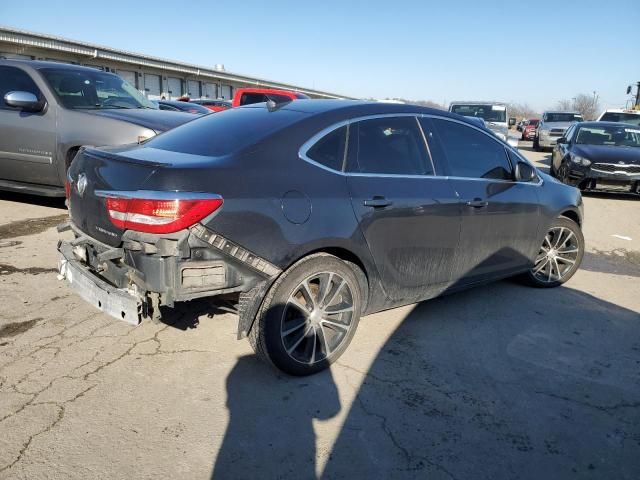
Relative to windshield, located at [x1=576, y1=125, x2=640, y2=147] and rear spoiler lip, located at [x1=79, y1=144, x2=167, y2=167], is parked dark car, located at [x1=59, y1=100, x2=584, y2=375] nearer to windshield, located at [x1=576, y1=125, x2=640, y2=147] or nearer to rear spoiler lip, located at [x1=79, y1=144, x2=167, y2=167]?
rear spoiler lip, located at [x1=79, y1=144, x2=167, y2=167]

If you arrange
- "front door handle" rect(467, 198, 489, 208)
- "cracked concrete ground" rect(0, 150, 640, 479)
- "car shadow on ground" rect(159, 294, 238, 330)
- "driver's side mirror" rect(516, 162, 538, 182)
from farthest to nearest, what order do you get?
1. "driver's side mirror" rect(516, 162, 538, 182)
2. "front door handle" rect(467, 198, 489, 208)
3. "car shadow on ground" rect(159, 294, 238, 330)
4. "cracked concrete ground" rect(0, 150, 640, 479)

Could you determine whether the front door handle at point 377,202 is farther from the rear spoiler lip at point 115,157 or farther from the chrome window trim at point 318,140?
the rear spoiler lip at point 115,157

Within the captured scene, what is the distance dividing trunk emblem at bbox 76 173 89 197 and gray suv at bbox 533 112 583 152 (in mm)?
20746

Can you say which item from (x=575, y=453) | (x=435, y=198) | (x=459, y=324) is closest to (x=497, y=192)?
(x=435, y=198)

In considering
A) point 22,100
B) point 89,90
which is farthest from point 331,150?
point 89,90

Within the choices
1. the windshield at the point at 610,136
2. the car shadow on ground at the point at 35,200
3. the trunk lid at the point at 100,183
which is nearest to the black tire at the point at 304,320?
the trunk lid at the point at 100,183

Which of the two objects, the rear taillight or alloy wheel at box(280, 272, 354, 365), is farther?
alloy wheel at box(280, 272, 354, 365)

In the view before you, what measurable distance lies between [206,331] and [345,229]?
1371 millimetres

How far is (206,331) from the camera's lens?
12.1 feet

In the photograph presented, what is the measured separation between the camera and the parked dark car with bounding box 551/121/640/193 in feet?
33.8

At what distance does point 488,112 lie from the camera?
690 inches

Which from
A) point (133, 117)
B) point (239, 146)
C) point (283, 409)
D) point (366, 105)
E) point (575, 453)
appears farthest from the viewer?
point (133, 117)

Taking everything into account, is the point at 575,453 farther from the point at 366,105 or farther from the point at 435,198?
the point at 366,105

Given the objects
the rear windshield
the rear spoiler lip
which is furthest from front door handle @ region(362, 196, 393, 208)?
the rear spoiler lip
